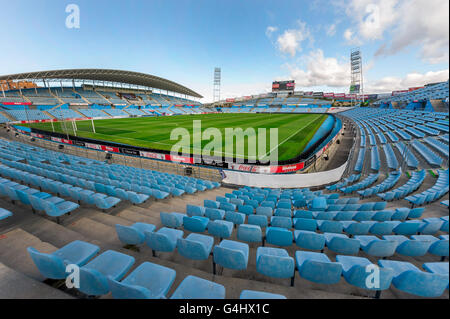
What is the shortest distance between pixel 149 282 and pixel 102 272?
0.76 meters

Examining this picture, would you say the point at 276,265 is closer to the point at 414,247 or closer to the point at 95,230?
the point at 414,247

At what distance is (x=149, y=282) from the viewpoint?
2436 millimetres

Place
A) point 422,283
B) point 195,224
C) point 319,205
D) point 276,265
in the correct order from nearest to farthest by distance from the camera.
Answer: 1. point 422,283
2. point 276,265
3. point 195,224
4. point 319,205

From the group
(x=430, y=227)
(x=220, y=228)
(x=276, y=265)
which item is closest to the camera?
(x=276, y=265)

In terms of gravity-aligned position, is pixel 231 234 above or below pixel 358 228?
below

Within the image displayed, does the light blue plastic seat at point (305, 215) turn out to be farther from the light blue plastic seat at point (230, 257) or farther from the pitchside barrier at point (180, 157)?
the pitchside barrier at point (180, 157)

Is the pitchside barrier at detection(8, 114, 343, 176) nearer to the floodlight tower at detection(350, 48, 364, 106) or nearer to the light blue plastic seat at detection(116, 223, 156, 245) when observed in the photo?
the light blue plastic seat at detection(116, 223, 156, 245)

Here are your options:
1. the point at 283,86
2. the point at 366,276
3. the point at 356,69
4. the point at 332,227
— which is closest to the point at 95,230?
the point at 366,276

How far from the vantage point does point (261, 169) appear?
12609mm

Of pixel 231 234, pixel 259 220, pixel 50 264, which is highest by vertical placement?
pixel 50 264

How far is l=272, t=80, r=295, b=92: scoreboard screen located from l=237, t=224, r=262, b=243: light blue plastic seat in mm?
107368

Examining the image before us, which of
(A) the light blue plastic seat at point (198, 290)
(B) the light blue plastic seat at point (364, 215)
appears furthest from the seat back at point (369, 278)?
(B) the light blue plastic seat at point (364, 215)

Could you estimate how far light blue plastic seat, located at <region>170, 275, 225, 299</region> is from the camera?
220 centimetres
